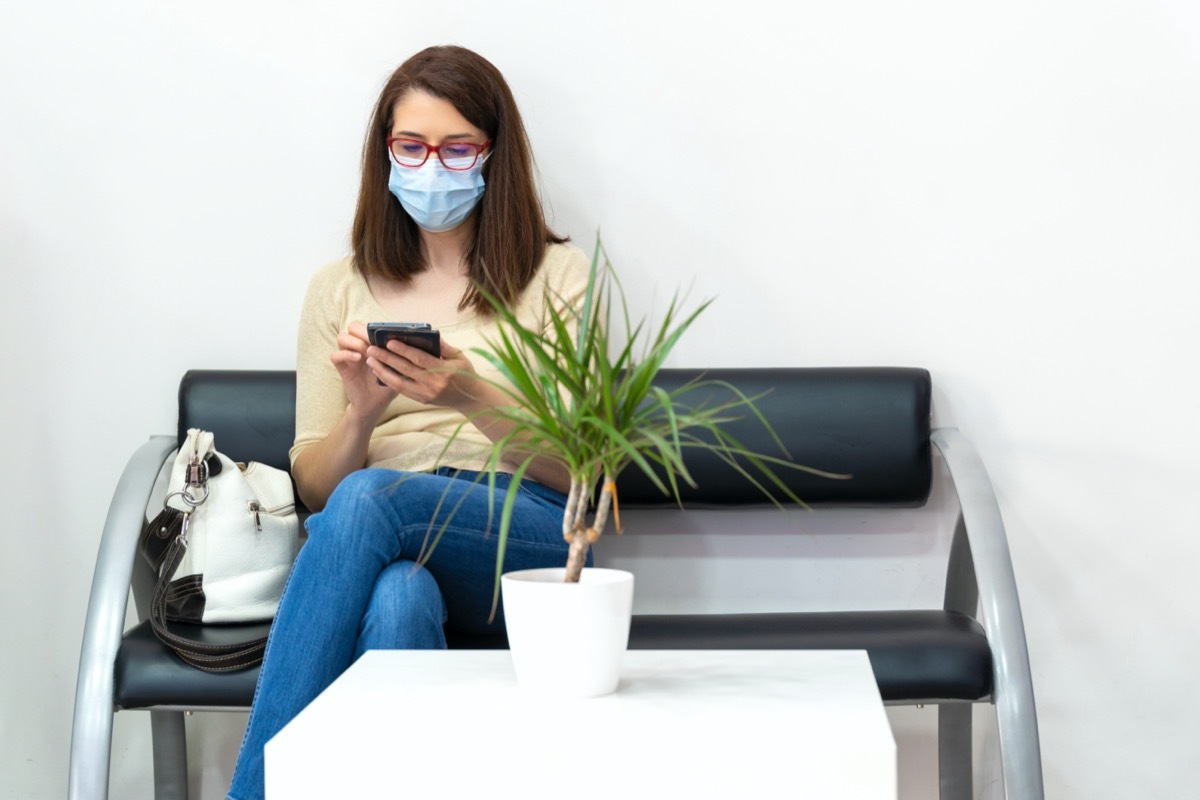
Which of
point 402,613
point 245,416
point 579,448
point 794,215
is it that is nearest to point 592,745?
point 579,448

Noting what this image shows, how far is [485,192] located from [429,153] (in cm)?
11

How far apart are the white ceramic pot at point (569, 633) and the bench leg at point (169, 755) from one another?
1260mm

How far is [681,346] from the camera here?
2172mm

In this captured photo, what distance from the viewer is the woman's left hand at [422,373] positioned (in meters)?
1.51

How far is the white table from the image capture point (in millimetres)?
889

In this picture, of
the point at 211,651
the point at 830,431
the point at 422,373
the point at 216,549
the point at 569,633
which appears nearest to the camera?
the point at 569,633

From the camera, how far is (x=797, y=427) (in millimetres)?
2002

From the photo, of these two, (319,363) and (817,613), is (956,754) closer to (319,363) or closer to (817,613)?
(817,613)

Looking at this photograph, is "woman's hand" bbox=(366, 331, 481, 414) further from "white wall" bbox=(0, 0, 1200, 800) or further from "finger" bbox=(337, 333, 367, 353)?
"white wall" bbox=(0, 0, 1200, 800)

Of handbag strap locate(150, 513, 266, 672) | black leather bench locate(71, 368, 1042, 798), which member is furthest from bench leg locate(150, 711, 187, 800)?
handbag strap locate(150, 513, 266, 672)

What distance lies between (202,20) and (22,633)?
3.83 feet

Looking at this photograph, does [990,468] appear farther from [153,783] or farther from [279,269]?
[153,783]

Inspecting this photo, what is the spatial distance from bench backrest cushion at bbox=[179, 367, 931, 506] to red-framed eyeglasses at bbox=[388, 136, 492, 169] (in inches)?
17.5

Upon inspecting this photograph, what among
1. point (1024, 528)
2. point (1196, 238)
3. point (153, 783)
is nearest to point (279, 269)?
point (153, 783)
